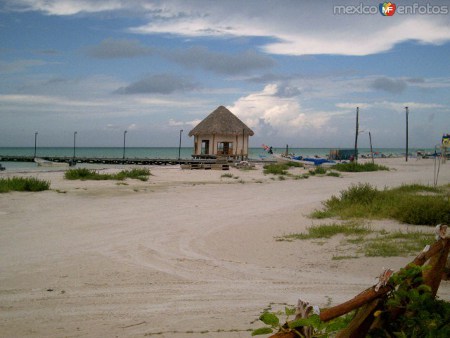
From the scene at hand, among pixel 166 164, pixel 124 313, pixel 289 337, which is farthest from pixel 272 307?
pixel 166 164

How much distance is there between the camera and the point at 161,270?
20.8ft

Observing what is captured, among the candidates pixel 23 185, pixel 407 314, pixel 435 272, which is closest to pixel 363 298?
pixel 407 314

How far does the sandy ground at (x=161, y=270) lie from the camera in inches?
175

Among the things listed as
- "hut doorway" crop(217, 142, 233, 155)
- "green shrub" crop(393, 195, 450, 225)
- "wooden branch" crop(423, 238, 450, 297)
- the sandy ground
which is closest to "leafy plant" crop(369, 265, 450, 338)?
"wooden branch" crop(423, 238, 450, 297)

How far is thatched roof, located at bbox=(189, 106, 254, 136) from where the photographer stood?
38906mm

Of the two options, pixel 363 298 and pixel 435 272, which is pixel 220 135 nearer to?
pixel 435 272

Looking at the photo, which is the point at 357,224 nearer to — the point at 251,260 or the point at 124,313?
the point at 251,260

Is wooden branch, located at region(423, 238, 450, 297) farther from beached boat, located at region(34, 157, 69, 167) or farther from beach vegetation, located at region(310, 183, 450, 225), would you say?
beached boat, located at region(34, 157, 69, 167)

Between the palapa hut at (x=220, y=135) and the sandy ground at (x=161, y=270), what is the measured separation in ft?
89.4

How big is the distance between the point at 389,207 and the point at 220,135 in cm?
3035

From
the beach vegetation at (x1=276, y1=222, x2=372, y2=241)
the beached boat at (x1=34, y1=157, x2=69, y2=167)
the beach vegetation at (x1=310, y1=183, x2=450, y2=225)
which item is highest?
the beach vegetation at (x1=310, y1=183, x2=450, y2=225)

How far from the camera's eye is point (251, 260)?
23.2 feet

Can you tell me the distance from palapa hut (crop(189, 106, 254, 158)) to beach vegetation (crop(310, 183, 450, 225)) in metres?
27.2

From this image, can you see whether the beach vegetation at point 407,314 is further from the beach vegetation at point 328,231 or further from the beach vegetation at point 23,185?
the beach vegetation at point 23,185
